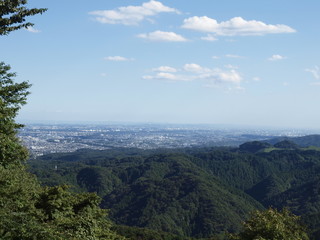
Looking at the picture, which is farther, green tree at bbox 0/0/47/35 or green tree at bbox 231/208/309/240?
green tree at bbox 231/208/309/240

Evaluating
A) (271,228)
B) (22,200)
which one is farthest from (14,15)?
(271,228)

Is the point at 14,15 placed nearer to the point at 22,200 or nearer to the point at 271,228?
the point at 22,200

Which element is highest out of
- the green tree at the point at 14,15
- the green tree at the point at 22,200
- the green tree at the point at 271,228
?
the green tree at the point at 14,15

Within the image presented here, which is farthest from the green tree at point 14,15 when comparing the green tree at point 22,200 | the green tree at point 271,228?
the green tree at point 271,228

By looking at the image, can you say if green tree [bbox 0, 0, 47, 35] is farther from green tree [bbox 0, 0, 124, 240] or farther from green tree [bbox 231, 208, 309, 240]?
green tree [bbox 231, 208, 309, 240]

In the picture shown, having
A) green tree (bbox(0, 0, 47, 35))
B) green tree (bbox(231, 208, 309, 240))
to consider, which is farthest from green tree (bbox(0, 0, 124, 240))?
green tree (bbox(231, 208, 309, 240))

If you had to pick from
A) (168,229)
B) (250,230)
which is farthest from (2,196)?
(168,229)

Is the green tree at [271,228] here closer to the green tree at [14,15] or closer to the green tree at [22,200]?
the green tree at [22,200]

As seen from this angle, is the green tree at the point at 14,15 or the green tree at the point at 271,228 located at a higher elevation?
the green tree at the point at 14,15

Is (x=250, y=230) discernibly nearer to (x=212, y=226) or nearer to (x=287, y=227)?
(x=287, y=227)
